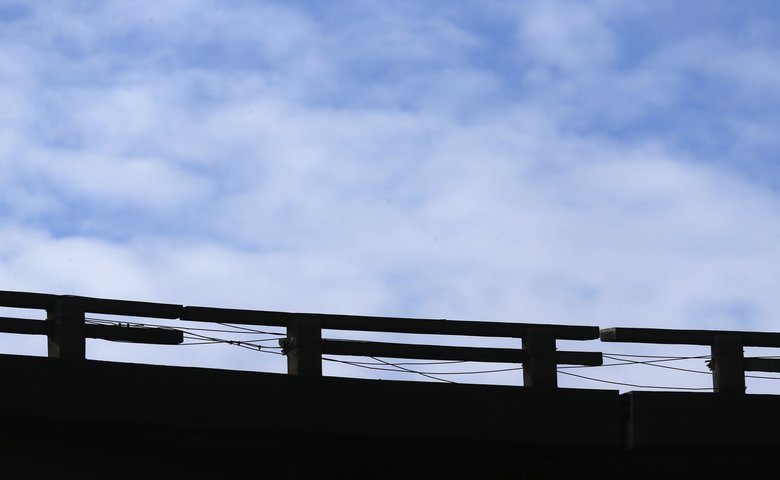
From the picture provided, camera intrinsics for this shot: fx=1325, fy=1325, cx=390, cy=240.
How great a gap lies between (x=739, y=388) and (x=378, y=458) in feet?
12.2

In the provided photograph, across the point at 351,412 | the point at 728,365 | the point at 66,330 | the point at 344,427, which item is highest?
the point at 66,330

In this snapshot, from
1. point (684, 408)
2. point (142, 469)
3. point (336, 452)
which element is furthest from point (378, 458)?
point (684, 408)

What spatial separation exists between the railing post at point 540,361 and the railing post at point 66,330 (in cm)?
430

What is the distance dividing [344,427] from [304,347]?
88 centimetres

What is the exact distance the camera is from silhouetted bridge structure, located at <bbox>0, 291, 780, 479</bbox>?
1173 cm

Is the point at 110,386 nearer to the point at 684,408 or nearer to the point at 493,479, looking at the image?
the point at 493,479

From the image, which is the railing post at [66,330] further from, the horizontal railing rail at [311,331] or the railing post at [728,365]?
the railing post at [728,365]

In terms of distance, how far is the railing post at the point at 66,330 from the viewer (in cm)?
1187

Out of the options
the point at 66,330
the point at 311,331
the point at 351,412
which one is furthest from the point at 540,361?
the point at 66,330

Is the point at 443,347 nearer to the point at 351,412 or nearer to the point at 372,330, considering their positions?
the point at 372,330

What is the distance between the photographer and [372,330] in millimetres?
12766

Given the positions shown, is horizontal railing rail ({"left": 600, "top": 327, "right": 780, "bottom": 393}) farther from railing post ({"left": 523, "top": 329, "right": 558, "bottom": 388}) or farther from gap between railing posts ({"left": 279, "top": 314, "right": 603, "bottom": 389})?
railing post ({"left": 523, "top": 329, "right": 558, "bottom": 388})

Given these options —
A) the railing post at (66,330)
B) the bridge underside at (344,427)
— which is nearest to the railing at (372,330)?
the railing post at (66,330)

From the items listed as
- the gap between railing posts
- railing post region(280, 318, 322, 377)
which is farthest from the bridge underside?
the gap between railing posts
